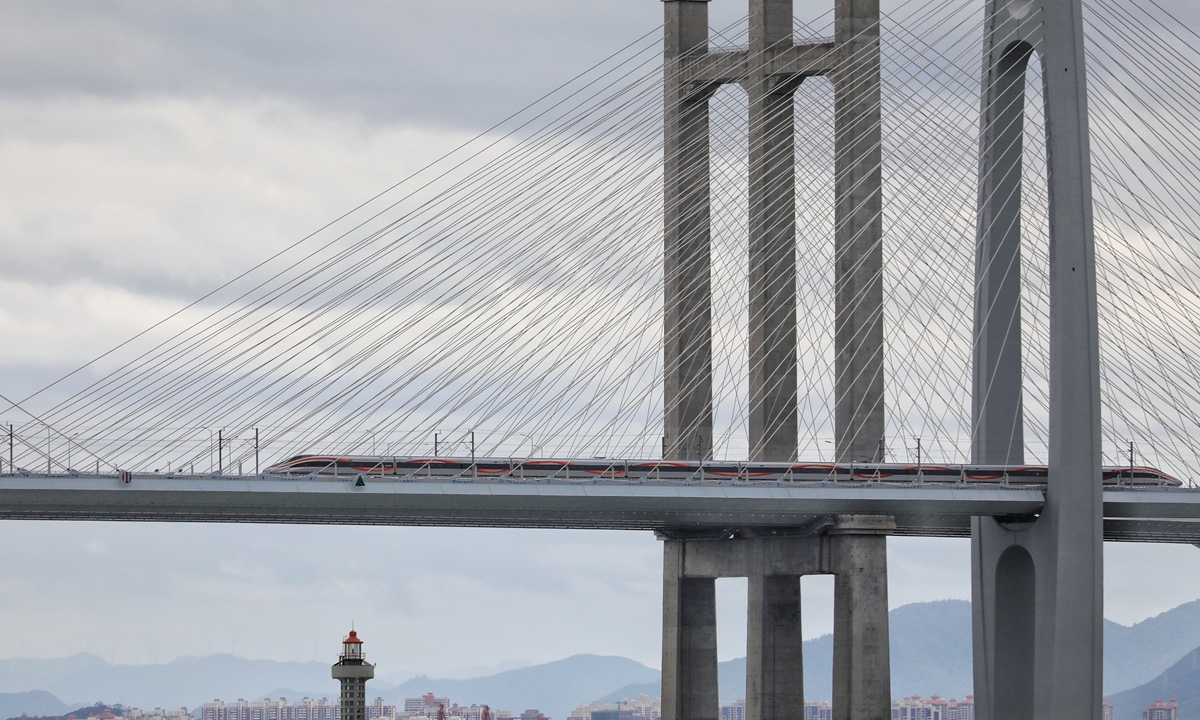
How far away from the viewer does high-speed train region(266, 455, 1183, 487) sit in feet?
124

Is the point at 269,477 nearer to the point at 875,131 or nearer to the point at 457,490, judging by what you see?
Answer: the point at 457,490

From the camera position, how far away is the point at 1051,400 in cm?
3888

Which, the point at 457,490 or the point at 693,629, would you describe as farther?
the point at 693,629

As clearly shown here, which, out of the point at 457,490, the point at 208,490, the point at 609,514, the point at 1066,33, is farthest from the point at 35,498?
the point at 1066,33

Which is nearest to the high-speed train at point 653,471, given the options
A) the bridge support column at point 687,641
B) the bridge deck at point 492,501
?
the bridge deck at point 492,501

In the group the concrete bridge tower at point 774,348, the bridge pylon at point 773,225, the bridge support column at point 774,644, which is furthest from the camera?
the bridge support column at point 774,644

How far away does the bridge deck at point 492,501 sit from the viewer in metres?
34.8

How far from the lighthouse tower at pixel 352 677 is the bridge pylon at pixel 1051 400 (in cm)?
3058

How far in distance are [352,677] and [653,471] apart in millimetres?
31231

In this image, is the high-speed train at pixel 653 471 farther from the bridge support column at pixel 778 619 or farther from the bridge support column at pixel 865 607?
the bridge support column at pixel 778 619

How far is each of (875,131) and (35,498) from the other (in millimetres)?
23629

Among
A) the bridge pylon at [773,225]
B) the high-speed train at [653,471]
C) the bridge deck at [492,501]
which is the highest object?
the bridge pylon at [773,225]

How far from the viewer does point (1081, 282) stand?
1523 inches

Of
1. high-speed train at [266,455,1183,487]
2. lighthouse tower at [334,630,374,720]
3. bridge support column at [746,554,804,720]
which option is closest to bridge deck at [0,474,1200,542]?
high-speed train at [266,455,1183,487]
